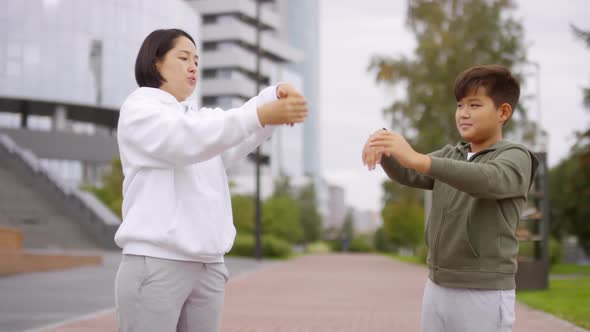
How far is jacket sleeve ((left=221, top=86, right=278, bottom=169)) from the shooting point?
259 centimetres

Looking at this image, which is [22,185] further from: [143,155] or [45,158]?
[143,155]

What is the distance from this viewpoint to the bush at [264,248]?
3356cm

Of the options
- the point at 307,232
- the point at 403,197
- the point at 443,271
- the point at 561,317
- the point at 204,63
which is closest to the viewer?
the point at 443,271

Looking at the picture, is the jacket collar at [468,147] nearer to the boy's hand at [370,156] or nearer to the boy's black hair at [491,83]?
the boy's black hair at [491,83]

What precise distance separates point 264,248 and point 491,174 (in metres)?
32.1

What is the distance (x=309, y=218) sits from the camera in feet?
220

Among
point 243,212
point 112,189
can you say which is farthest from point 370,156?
point 112,189

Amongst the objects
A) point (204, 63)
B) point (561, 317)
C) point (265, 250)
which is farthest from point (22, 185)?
point (204, 63)

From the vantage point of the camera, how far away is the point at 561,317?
9.96 metres

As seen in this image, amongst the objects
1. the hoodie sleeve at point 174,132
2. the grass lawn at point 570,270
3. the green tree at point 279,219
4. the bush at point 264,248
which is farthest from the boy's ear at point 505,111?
the green tree at point 279,219

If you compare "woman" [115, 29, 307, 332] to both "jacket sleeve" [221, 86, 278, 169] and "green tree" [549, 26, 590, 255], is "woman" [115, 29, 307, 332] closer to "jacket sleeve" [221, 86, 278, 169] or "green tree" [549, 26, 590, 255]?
"jacket sleeve" [221, 86, 278, 169]

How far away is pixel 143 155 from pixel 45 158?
59.7m

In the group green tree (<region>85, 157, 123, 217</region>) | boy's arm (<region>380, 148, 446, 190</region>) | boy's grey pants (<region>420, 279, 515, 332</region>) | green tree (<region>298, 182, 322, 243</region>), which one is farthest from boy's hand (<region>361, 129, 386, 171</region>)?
green tree (<region>298, 182, 322, 243</region>)

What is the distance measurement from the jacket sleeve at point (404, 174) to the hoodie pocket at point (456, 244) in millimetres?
226
